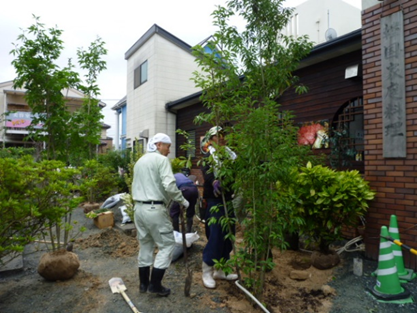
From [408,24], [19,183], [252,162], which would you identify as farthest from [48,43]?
[408,24]

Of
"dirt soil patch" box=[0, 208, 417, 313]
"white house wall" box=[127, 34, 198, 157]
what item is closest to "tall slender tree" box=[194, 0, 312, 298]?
"dirt soil patch" box=[0, 208, 417, 313]

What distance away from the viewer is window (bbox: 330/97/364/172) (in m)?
5.48

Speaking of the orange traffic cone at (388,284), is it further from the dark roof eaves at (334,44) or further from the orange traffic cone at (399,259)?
the dark roof eaves at (334,44)

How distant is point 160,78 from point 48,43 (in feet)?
27.7

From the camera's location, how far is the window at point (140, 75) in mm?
13884

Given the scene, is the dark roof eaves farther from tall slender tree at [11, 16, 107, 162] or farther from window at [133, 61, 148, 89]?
window at [133, 61, 148, 89]

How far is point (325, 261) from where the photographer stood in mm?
4008

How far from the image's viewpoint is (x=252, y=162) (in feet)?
9.74

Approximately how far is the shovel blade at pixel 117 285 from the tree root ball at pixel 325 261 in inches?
103

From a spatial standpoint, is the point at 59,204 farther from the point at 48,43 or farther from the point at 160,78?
the point at 160,78

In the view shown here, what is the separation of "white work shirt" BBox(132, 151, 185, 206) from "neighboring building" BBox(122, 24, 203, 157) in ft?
30.6

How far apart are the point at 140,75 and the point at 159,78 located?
2094 millimetres

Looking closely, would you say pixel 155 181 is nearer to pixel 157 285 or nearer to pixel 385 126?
pixel 157 285

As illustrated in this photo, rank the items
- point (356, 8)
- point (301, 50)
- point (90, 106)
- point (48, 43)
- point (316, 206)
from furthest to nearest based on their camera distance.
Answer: point (356, 8) → point (90, 106) → point (48, 43) → point (301, 50) → point (316, 206)
